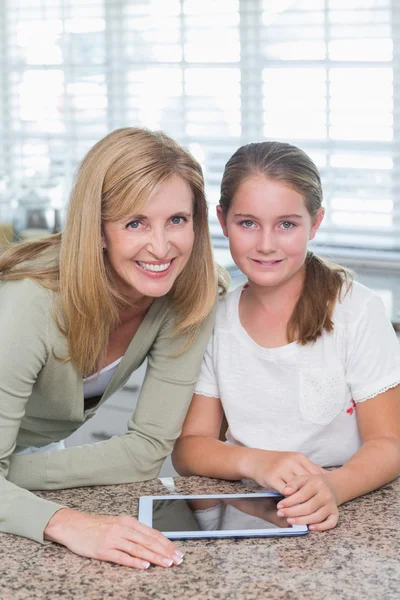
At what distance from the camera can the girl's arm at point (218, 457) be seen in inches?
46.9

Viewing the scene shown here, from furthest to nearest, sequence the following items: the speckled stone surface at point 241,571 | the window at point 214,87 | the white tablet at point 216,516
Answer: the window at point 214,87
the white tablet at point 216,516
the speckled stone surface at point 241,571

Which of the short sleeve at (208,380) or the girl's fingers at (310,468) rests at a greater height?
the short sleeve at (208,380)

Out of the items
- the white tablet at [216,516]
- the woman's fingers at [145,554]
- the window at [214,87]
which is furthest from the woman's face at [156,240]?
the window at [214,87]

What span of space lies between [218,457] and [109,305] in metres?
0.28

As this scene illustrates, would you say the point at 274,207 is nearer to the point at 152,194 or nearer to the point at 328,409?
the point at 152,194

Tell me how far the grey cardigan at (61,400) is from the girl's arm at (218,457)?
41mm

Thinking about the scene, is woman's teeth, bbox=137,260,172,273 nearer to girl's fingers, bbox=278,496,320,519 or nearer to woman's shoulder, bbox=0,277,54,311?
woman's shoulder, bbox=0,277,54,311

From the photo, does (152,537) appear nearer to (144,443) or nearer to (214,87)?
(144,443)

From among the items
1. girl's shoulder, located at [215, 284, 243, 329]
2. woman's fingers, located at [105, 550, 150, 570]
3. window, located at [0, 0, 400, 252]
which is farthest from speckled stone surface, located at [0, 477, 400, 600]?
window, located at [0, 0, 400, 252]

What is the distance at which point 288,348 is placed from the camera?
1.43 metres

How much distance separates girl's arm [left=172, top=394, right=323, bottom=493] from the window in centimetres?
170

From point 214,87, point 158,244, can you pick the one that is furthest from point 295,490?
point 214,87

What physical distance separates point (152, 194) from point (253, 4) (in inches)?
81.6

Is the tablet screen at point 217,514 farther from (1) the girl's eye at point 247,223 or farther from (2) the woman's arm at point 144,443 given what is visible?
(1) the girl's eye at point 247,223
